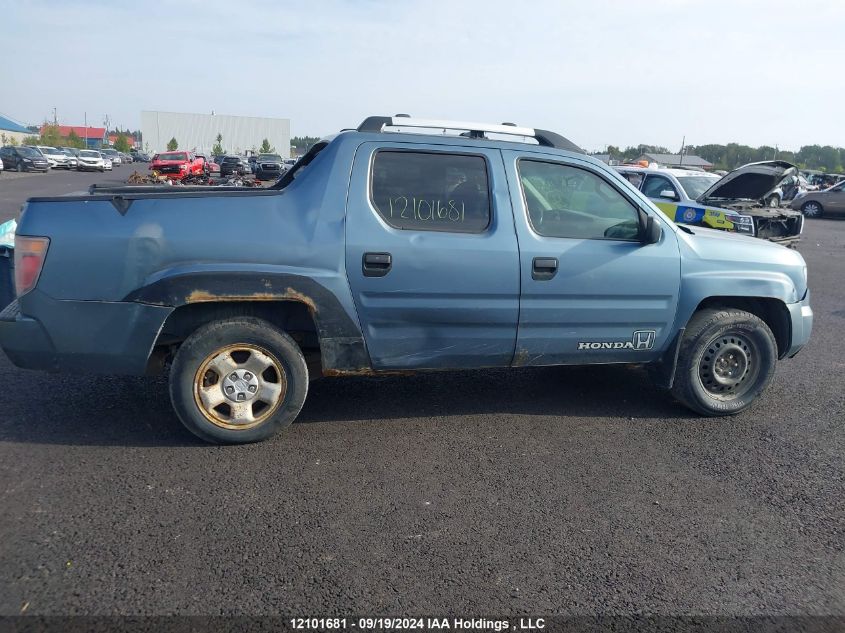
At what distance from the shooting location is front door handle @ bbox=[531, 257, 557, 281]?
14.3 feet

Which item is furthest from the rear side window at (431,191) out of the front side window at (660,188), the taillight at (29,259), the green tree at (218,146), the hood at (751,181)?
the green tree at (218,146)

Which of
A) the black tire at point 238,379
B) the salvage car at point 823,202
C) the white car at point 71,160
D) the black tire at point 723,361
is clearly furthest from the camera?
A: the white car at point 71,160

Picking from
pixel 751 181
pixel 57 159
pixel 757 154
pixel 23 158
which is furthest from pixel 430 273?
pixel 757 154

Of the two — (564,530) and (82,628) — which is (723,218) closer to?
(564,530)

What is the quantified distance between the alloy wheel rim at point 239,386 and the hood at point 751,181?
9.71 meters

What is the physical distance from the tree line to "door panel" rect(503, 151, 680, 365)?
247 feet

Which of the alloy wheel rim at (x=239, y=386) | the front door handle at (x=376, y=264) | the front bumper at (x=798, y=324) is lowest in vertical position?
the alloy wheel rim at (x=239, y=386)

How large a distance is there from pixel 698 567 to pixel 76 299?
352 centimetres

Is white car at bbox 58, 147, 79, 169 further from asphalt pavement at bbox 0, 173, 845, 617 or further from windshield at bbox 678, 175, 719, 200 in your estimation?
asphalt pavement at bbox 0, 173, 845, 617

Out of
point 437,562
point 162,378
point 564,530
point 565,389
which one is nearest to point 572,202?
point 565,389

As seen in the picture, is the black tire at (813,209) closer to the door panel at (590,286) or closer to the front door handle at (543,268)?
the door panel at (590,286)

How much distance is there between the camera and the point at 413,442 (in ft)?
14.4

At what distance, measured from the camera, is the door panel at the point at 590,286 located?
441 cm

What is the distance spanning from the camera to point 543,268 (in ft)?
14.3
